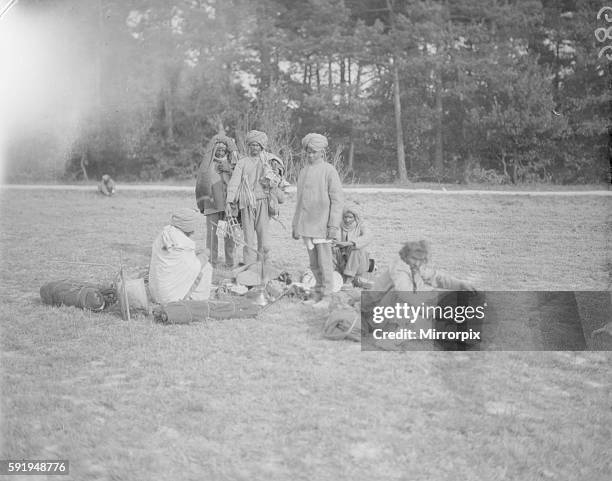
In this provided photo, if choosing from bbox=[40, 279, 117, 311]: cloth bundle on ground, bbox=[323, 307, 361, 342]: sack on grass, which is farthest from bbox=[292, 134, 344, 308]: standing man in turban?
bbox=[40, 279, 117, 311]: cloth bundle on ground

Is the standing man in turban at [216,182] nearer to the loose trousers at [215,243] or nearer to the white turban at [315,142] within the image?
the loose trousers at [215,243]

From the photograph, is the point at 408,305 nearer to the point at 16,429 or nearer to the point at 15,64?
the point at 16,429

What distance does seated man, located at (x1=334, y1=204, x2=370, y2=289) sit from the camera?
718 centimetres

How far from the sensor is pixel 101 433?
366 cm

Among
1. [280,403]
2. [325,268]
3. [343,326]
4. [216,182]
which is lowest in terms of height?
[280,403]

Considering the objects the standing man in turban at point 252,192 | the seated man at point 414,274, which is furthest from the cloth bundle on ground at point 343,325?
the standing man in turban at point 252,192

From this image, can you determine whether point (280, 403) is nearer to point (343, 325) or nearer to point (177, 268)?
point (343, 325)

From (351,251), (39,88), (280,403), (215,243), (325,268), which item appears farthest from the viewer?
(215,243)

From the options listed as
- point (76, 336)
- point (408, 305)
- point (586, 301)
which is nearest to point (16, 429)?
point (76, 336)

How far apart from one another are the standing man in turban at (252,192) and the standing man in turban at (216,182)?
0.62 metres

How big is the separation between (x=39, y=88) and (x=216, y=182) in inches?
94.7

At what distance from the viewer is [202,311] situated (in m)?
5.76

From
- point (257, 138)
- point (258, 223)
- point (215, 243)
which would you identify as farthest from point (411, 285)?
point (215, 243)

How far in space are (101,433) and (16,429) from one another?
51cm
